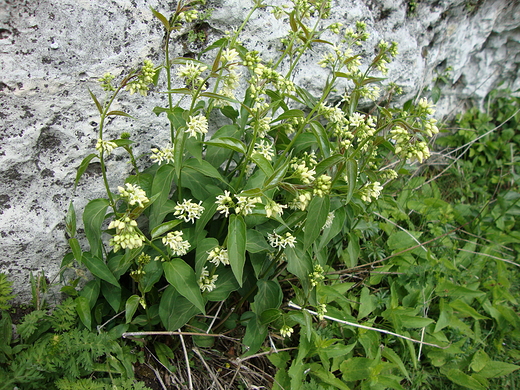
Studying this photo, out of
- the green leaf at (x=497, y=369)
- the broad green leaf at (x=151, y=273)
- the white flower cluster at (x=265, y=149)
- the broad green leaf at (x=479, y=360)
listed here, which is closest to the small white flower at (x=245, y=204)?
the white flower cluster at (x=265, y=149)

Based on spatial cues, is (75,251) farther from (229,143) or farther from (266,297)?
(266,297)

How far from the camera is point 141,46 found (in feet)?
9.71

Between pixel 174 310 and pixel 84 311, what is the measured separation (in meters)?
0.60

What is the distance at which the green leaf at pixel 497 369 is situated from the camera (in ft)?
11.7

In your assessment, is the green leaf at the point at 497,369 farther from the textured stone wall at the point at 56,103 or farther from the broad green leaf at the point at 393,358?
the textured stone wall at the point at 56,103

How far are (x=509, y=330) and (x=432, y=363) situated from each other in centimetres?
113

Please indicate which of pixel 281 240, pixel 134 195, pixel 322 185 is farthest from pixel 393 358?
pixel 134 195

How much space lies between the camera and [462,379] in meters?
3.48

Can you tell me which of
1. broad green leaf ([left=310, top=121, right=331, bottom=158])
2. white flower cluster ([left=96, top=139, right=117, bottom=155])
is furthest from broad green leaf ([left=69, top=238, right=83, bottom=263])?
broad green leaf ([left=310, top=121, right=331, bottom=158])

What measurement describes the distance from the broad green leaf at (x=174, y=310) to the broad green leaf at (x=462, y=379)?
8.10 feet

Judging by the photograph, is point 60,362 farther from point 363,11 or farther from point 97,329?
point 363,11

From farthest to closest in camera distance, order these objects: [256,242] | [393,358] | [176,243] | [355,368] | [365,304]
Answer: [365,304] → [393,358] → [355,368] → [256,242] → [176,243]

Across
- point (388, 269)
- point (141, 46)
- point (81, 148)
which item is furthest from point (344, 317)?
point (141, 46)

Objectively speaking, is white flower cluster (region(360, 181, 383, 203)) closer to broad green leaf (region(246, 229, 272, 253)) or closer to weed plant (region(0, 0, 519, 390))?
weed plant (region(0, 0, 519, 390))
